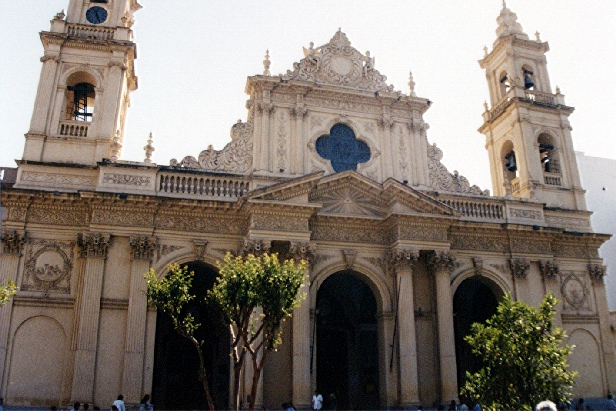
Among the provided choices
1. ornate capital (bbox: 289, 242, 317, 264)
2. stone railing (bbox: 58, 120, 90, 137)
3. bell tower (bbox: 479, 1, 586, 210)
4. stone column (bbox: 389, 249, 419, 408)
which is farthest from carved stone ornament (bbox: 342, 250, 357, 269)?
stone railing (bbox: 58, 120, 90, 137)

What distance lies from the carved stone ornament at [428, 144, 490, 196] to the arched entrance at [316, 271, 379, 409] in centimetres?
515

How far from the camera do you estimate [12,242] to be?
1841cm

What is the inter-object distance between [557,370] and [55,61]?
19698 millimetres

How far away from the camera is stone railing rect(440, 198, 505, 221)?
893 inches

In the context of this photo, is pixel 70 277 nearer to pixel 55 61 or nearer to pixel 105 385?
pixel 105 385

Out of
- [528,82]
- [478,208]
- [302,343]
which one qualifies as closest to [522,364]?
[302,343]

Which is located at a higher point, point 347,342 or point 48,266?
point 48,266

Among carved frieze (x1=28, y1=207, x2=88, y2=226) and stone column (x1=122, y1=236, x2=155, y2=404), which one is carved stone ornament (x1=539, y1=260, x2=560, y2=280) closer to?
stone column (x1=122, y1=236, x2=155, y2=404)

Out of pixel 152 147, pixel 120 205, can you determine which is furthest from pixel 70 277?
pixel 152 147

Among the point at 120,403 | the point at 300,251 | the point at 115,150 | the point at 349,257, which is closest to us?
the point at 120,403

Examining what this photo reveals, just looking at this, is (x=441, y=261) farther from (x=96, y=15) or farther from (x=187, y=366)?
(x=96, y=15)

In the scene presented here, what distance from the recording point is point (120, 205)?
19234 mm

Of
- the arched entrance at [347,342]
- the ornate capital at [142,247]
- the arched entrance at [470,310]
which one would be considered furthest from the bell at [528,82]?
the ornate capital at [142,247]

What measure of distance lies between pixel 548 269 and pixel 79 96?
20.0 m
